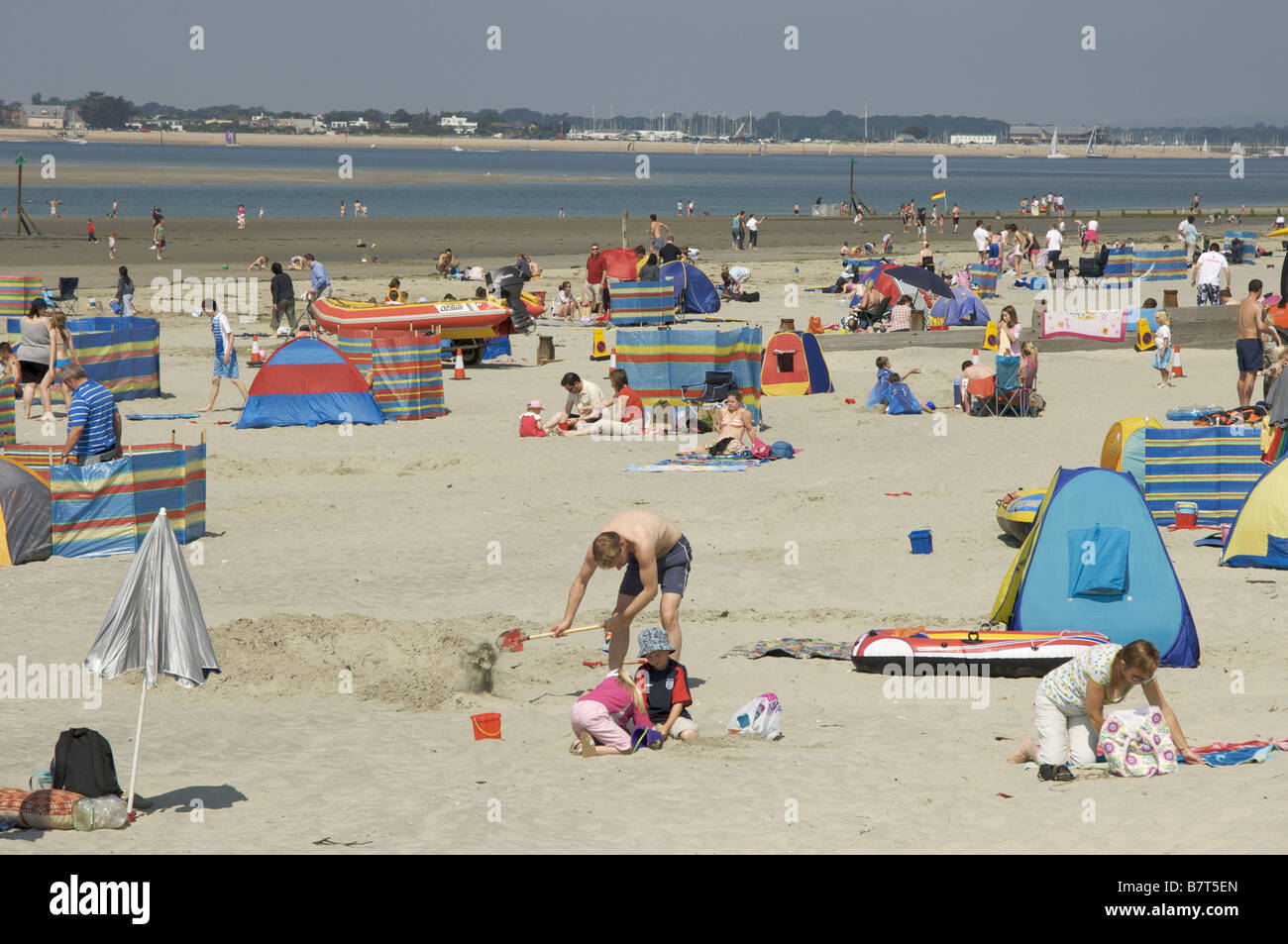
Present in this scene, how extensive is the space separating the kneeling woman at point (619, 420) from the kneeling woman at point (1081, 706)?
10.2 m

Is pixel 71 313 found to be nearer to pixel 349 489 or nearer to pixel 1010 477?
pixel 349 489

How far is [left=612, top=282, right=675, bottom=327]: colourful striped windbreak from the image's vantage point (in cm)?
2677

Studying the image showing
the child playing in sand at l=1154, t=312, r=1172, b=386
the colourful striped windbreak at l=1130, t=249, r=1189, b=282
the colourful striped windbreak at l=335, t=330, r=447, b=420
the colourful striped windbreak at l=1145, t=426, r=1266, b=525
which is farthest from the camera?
the colourful striped windbreak at l=1130, t=249, r=1189, b=282

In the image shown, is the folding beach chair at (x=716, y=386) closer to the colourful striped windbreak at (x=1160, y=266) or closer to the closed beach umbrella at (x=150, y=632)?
A: the closed beach umbrella at (x=150, y=632)

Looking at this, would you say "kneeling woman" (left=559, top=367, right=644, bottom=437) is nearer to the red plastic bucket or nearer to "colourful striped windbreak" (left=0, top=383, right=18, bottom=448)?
"colourful striped windbreak" (left=0, top=383, right=18, bottom=448)

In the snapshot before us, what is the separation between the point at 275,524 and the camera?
13.3m

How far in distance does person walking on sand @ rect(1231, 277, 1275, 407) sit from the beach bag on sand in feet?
33.3

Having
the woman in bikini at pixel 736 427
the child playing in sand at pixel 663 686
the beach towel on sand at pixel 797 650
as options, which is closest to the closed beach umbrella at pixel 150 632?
the child playing in sand at pixel 663 686

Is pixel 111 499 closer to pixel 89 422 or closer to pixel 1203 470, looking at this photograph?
pixel 89 422

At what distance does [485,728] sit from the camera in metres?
8.02

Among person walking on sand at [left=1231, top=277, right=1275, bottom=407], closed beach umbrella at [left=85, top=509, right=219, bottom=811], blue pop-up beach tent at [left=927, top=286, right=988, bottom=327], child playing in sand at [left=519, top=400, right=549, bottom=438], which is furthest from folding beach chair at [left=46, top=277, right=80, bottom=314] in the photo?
closed beach umbrella at [left=85, top=509, right=219, bottom=811]

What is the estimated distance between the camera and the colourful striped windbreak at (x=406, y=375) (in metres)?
18.4

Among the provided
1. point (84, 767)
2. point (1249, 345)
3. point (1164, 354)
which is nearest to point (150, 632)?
point (84, 767)
